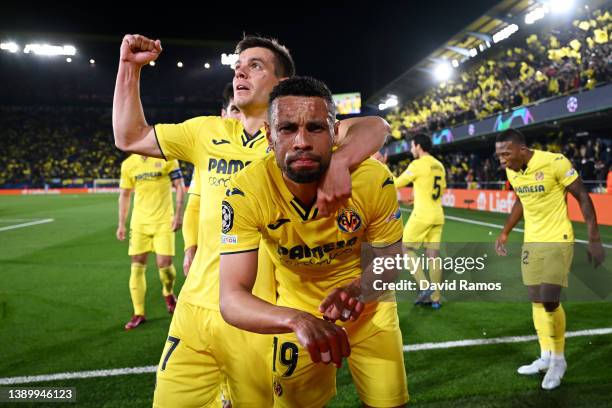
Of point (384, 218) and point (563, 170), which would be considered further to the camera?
point (563, 170)

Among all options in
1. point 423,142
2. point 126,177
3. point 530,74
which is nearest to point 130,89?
point 126,177

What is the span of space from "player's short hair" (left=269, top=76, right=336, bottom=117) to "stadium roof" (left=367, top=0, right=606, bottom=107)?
73.3 feet

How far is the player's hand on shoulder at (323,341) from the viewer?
1.42m

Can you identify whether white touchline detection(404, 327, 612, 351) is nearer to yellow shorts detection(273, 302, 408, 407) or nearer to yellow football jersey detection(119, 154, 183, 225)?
yellow shorts detection(273, 302, 408, 407)

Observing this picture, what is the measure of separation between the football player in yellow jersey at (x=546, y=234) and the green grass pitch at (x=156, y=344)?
1.20 feet

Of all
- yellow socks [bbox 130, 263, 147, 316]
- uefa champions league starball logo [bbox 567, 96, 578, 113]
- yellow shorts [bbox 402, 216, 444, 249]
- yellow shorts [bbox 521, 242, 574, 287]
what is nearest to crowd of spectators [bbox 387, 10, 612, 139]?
uefa champions league starball logo [bbox 567, 96, 578, 113]

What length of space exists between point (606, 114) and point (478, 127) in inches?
262

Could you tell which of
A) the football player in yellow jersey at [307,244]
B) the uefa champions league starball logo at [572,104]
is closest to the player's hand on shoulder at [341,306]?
the football player in yellow jersey at [307,244]

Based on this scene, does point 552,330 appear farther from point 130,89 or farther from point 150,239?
point 150,239

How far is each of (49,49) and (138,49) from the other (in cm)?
5860

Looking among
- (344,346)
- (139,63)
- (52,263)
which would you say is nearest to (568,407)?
(344,346)

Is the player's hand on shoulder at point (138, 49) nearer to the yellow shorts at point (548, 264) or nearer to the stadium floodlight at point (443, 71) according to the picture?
the yellow shorts at point (548, 264)

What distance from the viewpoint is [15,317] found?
614 centimetres

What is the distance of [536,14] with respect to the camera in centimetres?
2319
